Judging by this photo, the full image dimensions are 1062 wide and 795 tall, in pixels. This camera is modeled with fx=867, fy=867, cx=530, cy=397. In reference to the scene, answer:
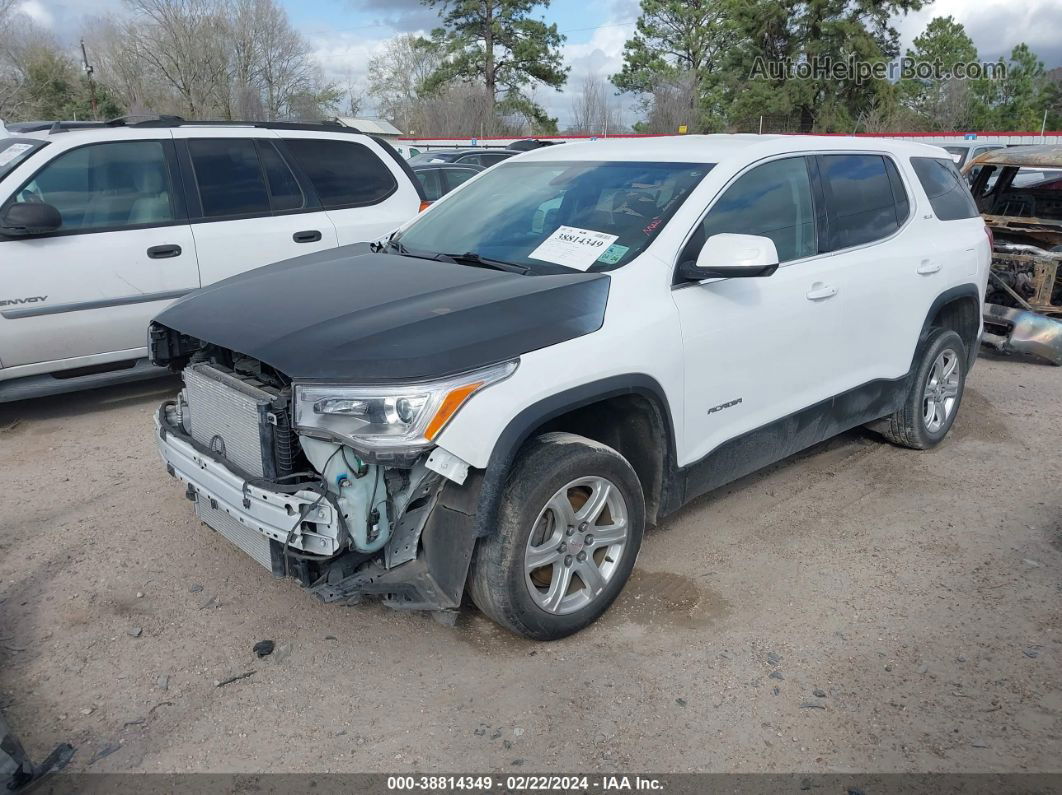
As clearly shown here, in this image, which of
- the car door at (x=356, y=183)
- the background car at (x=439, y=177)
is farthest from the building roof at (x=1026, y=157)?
the background car at (x=439, y=177)

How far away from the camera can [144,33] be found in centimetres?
4666

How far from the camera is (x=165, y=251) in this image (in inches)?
236

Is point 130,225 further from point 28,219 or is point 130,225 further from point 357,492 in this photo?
point 357,492

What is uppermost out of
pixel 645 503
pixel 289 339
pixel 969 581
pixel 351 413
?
pixel 289 339

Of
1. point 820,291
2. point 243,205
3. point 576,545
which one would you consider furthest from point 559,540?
point 243,205

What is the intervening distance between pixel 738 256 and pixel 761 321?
0.54m

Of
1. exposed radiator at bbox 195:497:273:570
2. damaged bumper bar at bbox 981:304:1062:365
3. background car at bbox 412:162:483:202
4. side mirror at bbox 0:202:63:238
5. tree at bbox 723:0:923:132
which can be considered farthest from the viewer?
tree at bbox 723:0:923:132

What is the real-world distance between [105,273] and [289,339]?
3.43 m

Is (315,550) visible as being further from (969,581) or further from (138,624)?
(969,581)

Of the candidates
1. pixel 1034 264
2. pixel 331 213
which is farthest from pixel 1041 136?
pixel 331 213

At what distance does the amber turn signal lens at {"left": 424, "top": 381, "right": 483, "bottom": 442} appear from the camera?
281 cm

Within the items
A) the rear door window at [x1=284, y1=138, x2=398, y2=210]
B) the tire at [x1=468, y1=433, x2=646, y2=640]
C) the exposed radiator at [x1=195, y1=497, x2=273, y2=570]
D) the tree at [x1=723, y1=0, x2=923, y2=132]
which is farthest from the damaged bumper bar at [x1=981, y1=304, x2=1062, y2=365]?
the tree at [x1=723, y1=0, x2=923, y2=132]

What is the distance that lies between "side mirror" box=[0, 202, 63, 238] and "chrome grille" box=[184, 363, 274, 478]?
8.66ft

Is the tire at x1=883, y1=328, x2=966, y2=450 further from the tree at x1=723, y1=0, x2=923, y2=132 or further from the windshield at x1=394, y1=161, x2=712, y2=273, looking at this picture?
the tree at x1=723, y1=0, x2=923, y2=132
